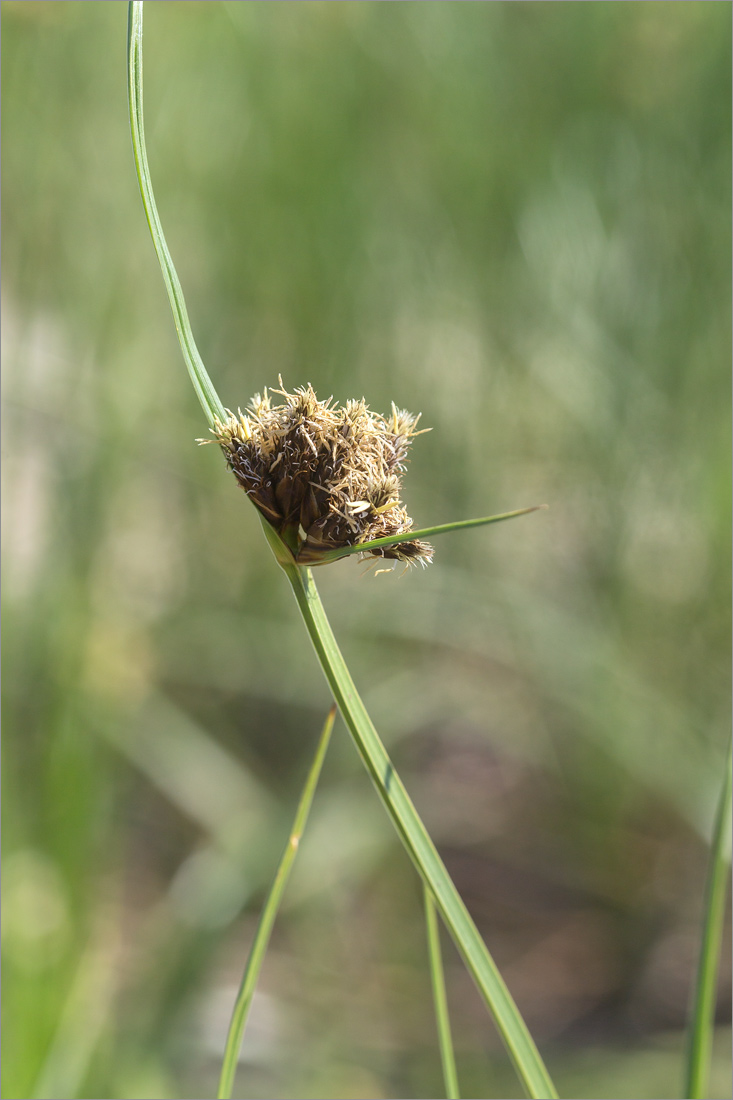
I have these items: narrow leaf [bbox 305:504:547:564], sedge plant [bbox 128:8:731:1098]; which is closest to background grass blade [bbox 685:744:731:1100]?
sedge plant [bbox 128:8:731:1098]

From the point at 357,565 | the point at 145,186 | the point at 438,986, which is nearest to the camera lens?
the point at 145,186

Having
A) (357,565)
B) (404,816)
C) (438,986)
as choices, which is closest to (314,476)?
(404,816)

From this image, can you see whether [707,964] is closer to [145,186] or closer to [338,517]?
[338,517]

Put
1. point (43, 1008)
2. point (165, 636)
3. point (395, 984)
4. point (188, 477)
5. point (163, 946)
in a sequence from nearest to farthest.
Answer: point (43, 1008) < point (163, 946) < point (395, 984) < point (165, 636) < point (188, 477)

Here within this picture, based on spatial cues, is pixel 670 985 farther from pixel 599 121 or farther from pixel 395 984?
pixel 599 121

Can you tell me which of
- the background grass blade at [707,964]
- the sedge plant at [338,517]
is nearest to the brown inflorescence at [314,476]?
the sedge plant at [338,517]

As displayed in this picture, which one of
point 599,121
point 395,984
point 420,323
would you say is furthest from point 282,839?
point 599,121
